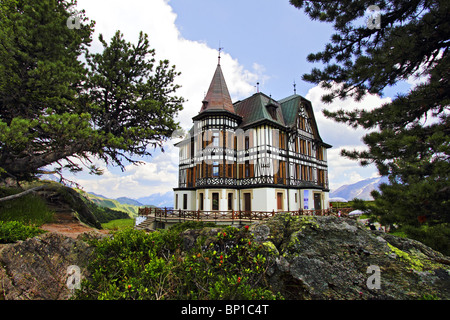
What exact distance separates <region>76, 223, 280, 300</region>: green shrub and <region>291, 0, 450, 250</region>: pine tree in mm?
4158

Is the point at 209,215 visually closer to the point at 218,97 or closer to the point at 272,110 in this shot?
the point at 218,97

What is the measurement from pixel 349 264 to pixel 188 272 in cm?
318

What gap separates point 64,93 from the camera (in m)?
9.66

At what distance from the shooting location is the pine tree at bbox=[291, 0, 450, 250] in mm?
5023

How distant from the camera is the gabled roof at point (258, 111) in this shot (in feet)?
74.9

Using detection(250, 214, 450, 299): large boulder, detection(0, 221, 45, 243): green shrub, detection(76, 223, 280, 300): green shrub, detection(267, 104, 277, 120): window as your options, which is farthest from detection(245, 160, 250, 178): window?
detection(0, 221, 45, 243): green shrub

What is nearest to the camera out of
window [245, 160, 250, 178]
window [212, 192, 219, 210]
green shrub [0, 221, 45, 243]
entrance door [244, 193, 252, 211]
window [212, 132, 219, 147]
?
green shrub [0, 221, 45, 243]

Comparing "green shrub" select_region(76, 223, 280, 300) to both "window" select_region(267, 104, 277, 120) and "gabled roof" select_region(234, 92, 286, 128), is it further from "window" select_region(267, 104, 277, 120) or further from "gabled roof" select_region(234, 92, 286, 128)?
"window" select_region(267, 104, 277, 120)

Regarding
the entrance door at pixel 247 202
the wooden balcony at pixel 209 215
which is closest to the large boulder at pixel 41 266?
the wooden balcony at pixel 209 215

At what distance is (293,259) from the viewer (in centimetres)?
408

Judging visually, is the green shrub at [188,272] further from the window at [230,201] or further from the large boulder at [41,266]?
the window at [230,201]

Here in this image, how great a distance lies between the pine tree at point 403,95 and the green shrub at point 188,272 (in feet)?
13.6
